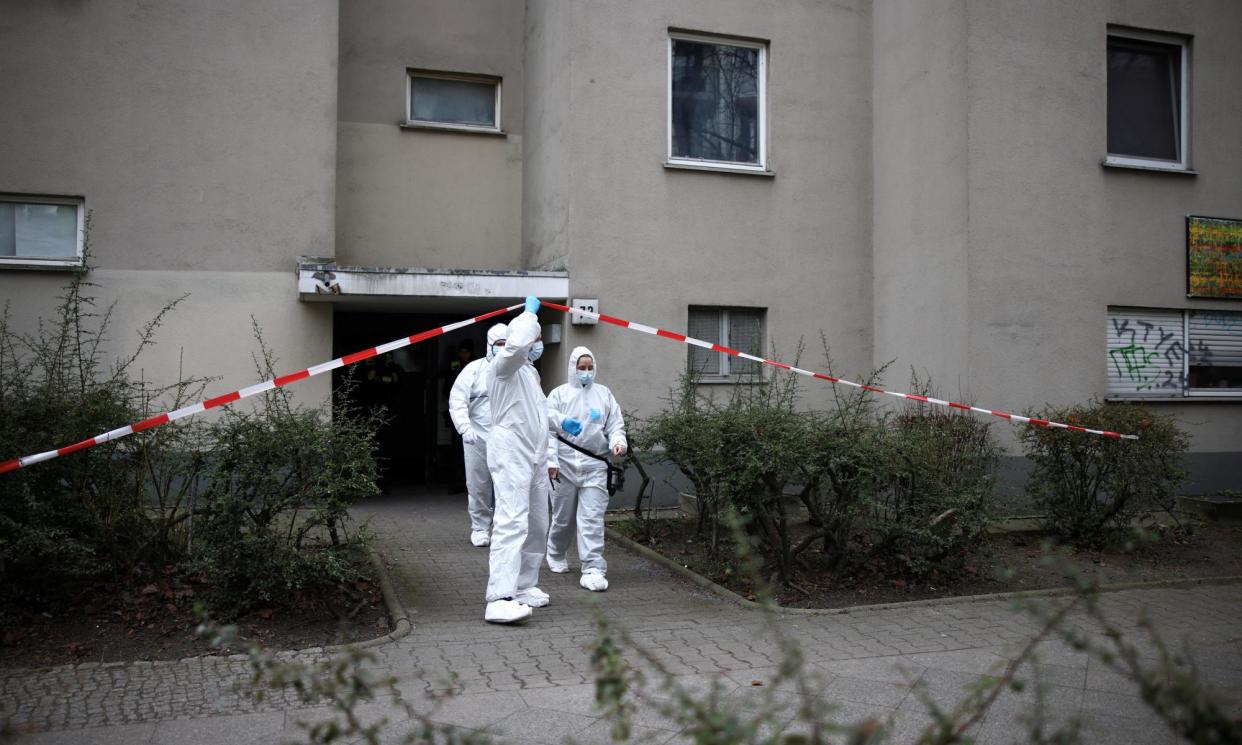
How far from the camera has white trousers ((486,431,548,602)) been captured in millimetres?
6484

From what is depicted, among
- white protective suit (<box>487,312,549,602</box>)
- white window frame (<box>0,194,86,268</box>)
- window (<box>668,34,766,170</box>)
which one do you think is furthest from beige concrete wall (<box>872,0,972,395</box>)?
white window frame (<box>0,194,86,268</box>)

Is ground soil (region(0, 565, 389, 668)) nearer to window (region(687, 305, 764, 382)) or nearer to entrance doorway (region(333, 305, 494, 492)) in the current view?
window (region(687, 305, 764, 382))

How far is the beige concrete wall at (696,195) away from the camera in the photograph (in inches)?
447

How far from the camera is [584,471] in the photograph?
7.82m

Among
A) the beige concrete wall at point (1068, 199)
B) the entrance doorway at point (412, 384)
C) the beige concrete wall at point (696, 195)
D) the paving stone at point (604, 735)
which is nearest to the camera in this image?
the paving stone at point (604, 735)

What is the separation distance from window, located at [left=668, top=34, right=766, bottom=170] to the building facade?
0.03 meters

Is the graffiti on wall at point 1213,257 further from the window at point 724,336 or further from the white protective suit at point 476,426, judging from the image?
the white protective suit at point 476,426

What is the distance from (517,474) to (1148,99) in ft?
32.2

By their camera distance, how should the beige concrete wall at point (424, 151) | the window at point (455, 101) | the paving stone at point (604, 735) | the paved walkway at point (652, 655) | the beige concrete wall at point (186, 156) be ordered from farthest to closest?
the window at point (455, 101)
the beige concrete wall at point (424, 151)
the beige concrete wall at point (186, 156)
the paved walkway at point (652, 655)
the paving stone at point (604, 735)

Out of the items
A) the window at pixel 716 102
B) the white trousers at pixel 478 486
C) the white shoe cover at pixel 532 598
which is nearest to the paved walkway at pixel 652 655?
the white shoe cover at pixel 532 598

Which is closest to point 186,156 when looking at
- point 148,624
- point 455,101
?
point 455,101

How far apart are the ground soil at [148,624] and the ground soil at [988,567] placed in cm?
297

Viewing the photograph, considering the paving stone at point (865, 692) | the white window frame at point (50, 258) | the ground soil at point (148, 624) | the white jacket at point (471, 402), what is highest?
the white window frame at point (50, 258)

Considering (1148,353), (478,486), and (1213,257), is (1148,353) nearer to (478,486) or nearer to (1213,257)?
(1213,257)
